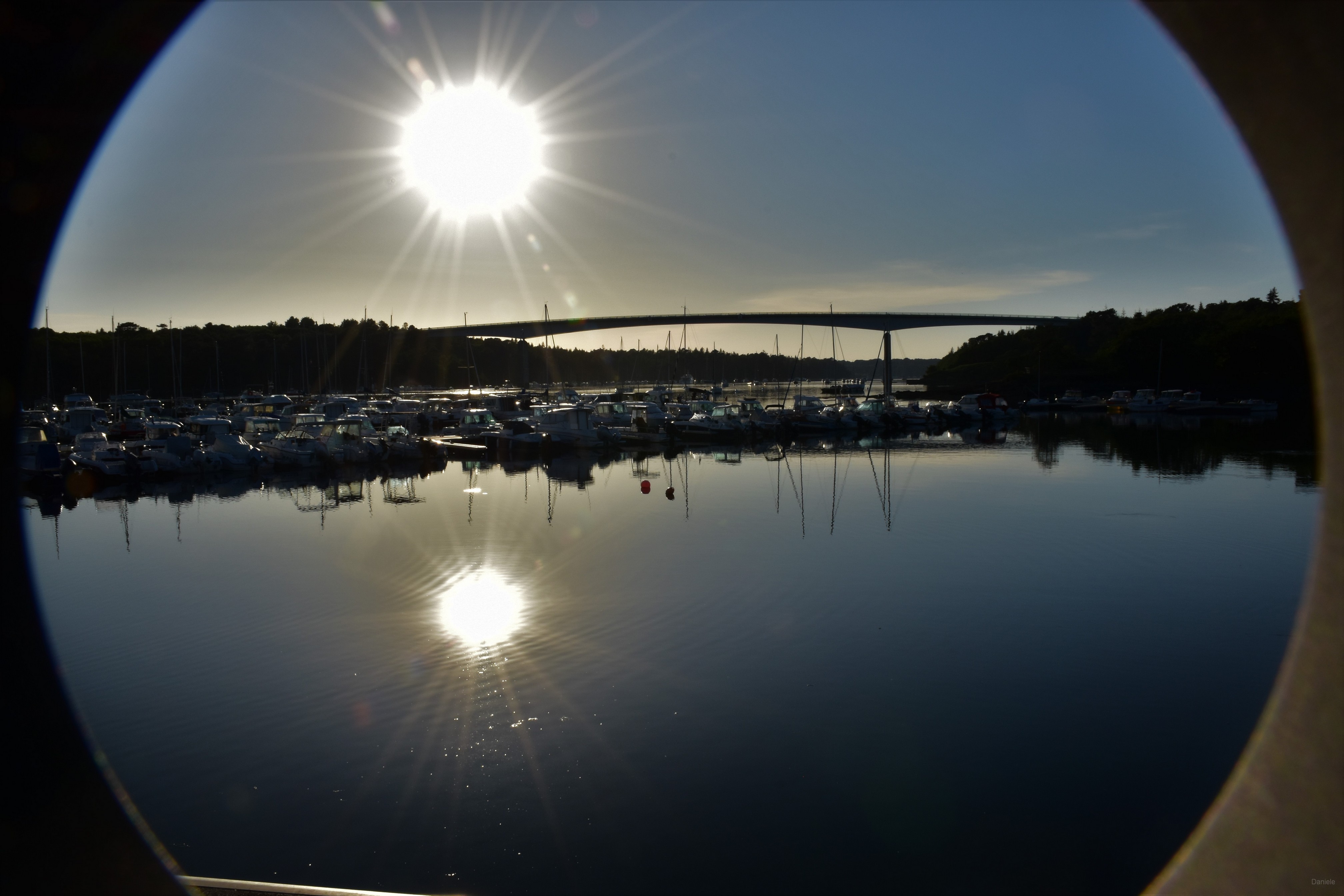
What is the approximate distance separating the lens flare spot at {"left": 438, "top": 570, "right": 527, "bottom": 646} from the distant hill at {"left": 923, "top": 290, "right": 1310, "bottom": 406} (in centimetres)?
5050

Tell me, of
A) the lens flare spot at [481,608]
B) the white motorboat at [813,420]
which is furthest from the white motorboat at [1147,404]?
the lens flare spot at [481,608]

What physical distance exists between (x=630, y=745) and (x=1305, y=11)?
21.2 ft

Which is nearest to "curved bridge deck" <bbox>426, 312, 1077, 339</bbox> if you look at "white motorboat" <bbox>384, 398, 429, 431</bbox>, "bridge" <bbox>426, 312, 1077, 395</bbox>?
"bridge" <bbox>426, 312, 1077, 395</bbox>

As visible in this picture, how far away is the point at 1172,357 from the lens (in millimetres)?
70188

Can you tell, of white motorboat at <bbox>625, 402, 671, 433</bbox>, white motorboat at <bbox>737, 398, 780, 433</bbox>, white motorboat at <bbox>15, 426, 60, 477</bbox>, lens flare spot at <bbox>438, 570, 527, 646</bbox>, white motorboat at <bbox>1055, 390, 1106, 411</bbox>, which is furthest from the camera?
white motorboat at <bbox>1055, 390, 1106, 411</bbox>

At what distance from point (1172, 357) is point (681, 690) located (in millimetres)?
73650

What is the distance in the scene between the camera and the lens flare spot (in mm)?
10625

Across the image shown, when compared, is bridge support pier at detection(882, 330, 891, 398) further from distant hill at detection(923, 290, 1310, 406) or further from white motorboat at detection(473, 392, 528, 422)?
white motorboat at detection(473, 392, 528, 422)

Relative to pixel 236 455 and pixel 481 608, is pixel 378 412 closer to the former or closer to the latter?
pixel 236 455

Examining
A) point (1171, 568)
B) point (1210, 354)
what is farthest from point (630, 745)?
point (1210, 354)

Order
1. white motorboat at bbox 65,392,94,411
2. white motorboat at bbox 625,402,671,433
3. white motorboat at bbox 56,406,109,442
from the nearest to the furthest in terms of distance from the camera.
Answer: white motorboat at bbox 56,406,109,442
white motorboat at bbox 625,402,671,433
white motorboat at bbox 65,392,94,411

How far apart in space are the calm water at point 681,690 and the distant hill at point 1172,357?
4580 centimetres

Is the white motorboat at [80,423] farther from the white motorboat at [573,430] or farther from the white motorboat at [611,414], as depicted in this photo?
the white motorboat at [611,414]

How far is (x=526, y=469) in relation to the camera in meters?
30.3
